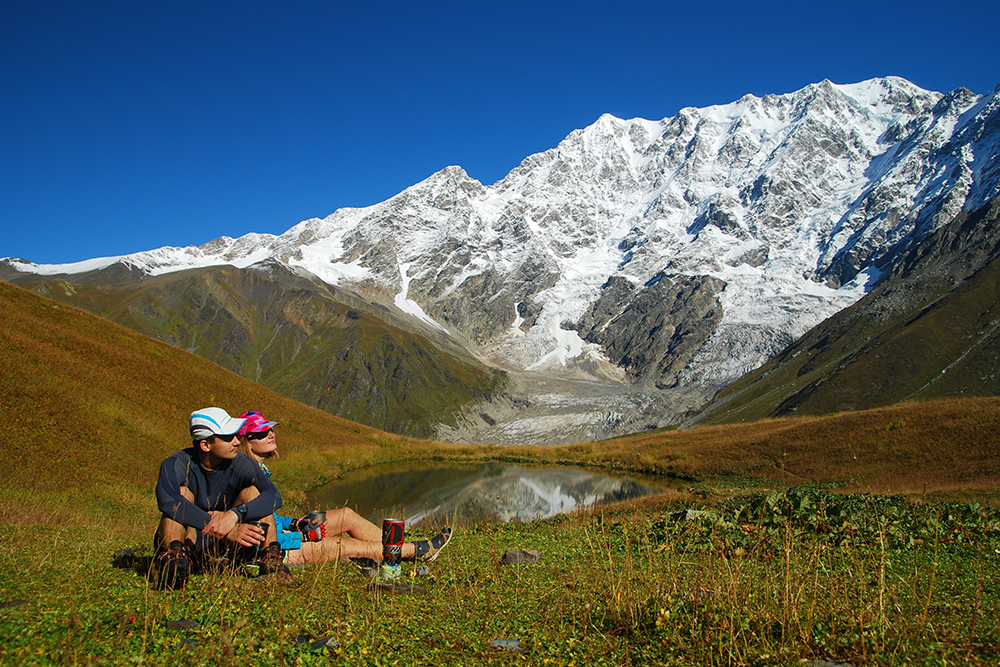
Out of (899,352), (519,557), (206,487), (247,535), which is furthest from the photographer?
(899,352)

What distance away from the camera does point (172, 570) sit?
7344 millimetres

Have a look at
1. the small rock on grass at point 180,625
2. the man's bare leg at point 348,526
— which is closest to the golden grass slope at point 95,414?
the man's bare leg at point 348,526

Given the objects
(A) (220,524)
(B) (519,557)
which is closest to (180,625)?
→ (A) (220,524)

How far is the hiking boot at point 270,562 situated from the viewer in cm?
810

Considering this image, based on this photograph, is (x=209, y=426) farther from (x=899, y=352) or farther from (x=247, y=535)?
(x=899, y=352)

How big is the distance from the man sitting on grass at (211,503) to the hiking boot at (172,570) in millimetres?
12

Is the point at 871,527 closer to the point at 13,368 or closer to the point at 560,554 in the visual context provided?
the point at 560,554

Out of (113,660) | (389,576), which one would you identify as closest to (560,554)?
(389,576)

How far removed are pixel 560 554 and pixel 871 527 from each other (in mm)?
6400

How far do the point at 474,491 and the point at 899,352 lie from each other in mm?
121204

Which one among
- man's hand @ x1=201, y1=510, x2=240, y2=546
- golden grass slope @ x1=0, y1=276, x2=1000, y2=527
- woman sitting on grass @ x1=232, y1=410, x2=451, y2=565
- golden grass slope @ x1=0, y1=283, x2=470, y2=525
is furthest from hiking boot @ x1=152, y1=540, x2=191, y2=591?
golden grass slope @ x1=0, y1=276, x2=1000, y2=527

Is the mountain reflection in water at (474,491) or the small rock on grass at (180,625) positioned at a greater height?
the small rock on grass at (180,625)

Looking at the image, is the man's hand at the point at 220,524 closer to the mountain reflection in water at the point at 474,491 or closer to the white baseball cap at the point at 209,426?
the white baseball cap at the point at 209,426

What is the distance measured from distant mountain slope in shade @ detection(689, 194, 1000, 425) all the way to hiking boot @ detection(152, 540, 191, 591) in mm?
125689
